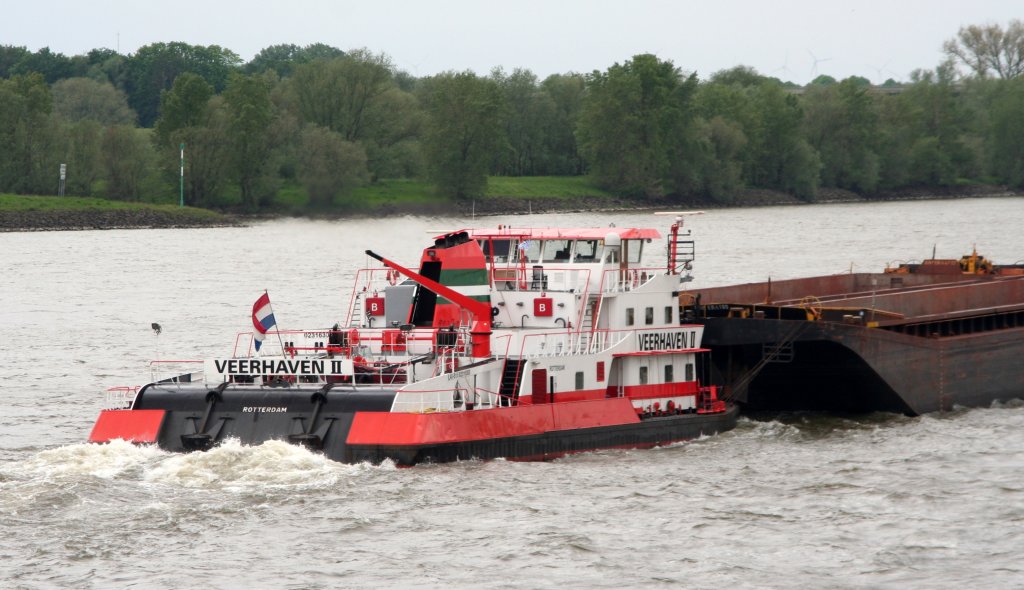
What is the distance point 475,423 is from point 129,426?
591cm

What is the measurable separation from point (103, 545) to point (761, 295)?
74.4 ft

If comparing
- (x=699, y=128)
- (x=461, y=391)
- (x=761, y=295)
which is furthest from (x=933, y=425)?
(x=699, y=128)

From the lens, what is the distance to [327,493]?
23.0 metres

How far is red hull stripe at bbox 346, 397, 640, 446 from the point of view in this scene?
24250 millimetres

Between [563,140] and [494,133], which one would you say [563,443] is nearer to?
[494,133]

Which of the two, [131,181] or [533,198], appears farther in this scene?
[533,198]

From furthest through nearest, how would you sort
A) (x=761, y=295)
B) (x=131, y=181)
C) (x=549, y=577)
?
1. (x=131, y=181)
2. (x=761, y=295)
3. (x=549, y=577)

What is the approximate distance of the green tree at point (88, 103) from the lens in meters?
124

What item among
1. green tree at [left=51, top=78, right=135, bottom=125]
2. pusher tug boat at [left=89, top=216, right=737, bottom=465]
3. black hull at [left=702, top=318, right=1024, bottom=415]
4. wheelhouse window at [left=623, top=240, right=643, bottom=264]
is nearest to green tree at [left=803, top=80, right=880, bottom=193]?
green tree at [left=51, top=78, right=135, bottom=125]

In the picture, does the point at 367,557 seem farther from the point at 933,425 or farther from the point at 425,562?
the point at 933,425

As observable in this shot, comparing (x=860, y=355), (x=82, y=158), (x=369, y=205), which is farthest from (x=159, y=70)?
(x=860, y=355)

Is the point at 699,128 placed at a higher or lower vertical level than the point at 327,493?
higher

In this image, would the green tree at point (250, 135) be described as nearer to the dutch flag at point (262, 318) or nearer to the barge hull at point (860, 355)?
the barge hull at point (860, 355)

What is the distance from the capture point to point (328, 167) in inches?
3282
